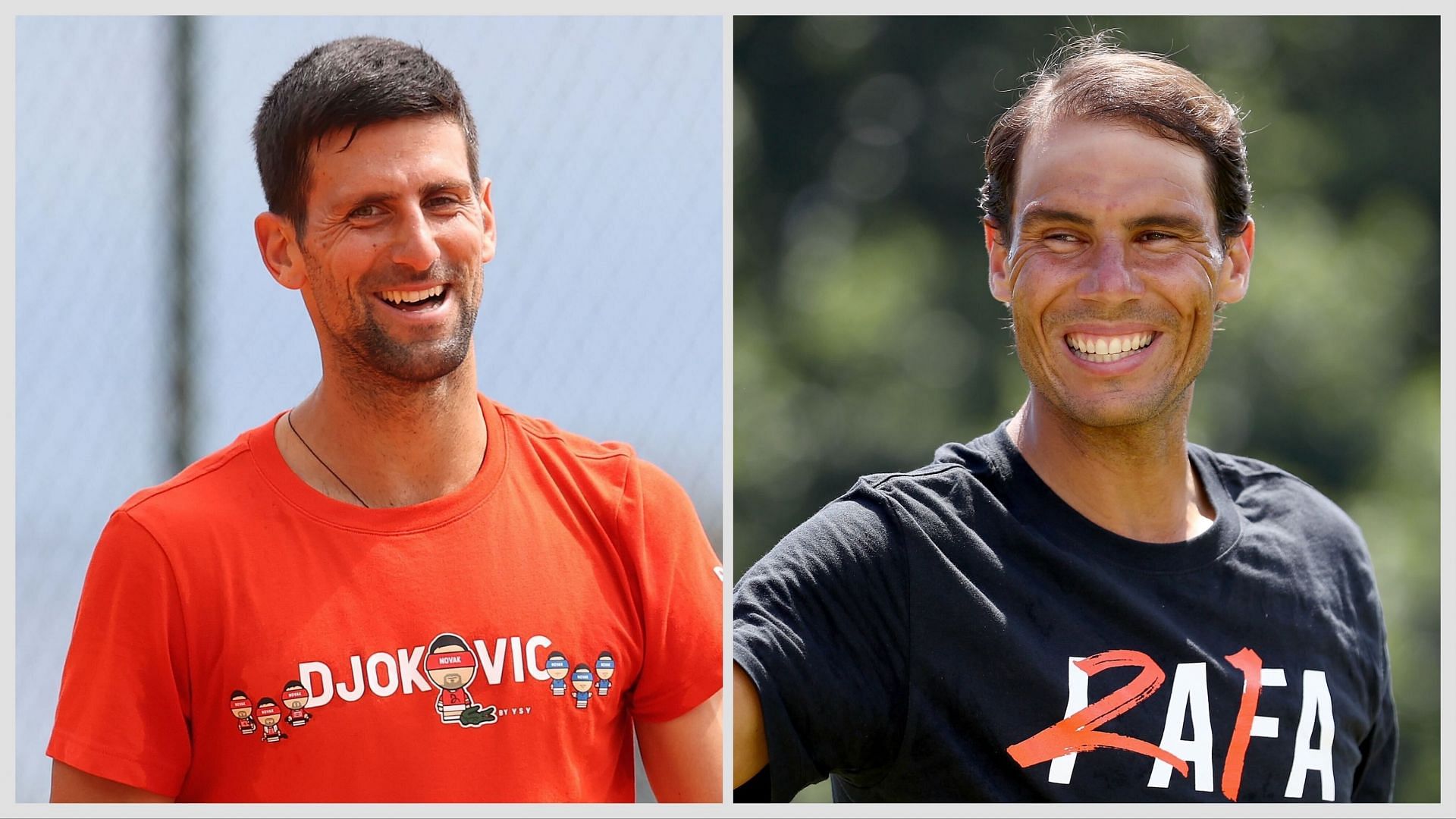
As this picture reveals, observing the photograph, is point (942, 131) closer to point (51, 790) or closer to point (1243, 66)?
point (1243, 66)

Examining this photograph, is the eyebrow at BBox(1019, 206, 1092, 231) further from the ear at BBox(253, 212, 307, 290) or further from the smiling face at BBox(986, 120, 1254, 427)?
the ear at BBox(253, 212, 307, 290)

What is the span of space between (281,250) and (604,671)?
0.86 meters

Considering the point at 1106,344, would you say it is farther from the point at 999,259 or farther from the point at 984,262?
the point at 984,262

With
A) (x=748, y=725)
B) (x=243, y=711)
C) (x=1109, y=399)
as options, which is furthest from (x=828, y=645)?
(x=243, y=711)

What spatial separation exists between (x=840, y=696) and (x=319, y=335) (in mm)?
1025

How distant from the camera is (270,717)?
90.7 inches

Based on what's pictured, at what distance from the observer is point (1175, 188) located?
2.50 m

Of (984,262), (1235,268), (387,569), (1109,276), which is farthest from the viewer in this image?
(984,262)

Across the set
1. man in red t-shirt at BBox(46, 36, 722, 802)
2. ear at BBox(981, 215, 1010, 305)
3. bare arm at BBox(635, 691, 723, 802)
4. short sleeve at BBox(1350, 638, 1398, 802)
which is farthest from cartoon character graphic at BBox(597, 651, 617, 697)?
short sleeve at BBox(1350, 638, 1398, 802)

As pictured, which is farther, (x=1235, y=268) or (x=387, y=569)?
(x=1235, y=268)

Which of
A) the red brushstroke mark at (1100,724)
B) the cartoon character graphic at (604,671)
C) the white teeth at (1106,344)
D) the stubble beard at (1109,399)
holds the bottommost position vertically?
the red brushstroke mark at (1100,724)

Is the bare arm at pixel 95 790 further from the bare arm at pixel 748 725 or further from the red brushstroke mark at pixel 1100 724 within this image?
the red brushstroke mark at pixel 1100 724

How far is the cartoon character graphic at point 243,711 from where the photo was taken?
229 centimetres

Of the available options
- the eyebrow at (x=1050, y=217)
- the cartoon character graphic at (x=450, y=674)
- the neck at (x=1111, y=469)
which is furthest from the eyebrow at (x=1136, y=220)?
the cartoon character graphic at (x=450, y=674)
